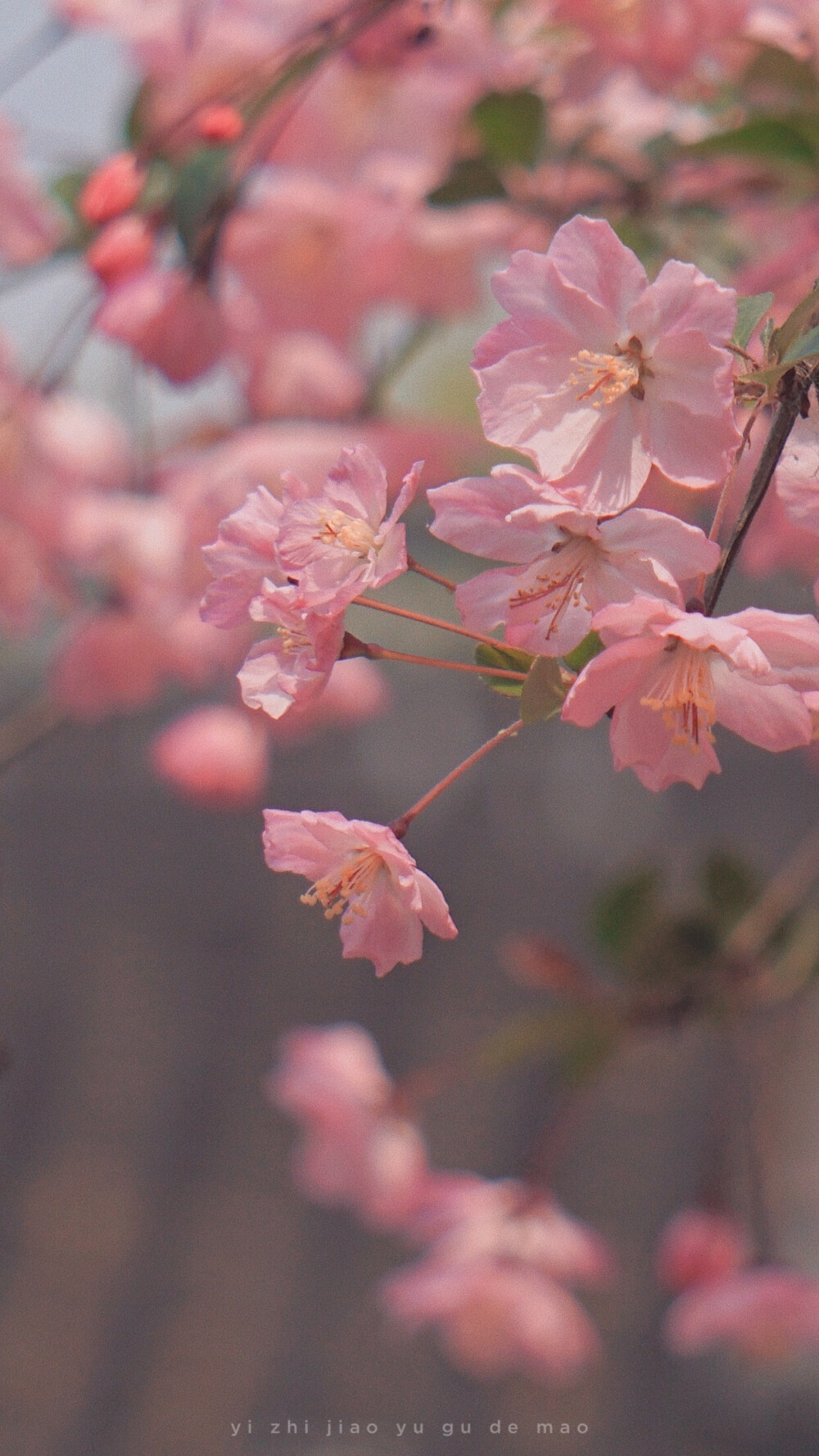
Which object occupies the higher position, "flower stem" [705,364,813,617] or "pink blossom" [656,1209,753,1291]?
"flower stem" [705,364,813,617]

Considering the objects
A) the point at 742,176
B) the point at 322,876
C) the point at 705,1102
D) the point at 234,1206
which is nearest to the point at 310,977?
the point at 234,1206

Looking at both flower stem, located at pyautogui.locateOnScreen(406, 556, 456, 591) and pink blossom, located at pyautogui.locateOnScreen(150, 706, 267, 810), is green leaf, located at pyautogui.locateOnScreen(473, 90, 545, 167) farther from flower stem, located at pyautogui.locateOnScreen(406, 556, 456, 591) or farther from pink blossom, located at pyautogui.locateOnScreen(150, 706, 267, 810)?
flower stem, located at pyautogui.locateOnScreen(406, 556, 456, 591)

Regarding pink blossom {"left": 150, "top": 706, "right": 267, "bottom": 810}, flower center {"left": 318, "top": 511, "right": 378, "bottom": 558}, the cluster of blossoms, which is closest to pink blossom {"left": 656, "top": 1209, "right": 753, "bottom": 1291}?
the cluster of blossoms

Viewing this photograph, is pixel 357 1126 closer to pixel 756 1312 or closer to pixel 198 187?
pixel 756 1312

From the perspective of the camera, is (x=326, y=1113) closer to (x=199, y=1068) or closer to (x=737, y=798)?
(x=199, y=1068)

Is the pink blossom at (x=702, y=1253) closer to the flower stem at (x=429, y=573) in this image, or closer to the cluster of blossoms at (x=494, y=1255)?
the cluster of blossoms at (x=494, y=1255)

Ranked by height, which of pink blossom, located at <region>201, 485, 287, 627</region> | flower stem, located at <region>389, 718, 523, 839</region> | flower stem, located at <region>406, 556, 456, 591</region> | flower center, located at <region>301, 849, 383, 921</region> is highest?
pink blossom, located at <region>201, 485, 287, 627</region>

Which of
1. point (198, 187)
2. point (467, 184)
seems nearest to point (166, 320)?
point (198, 187)
